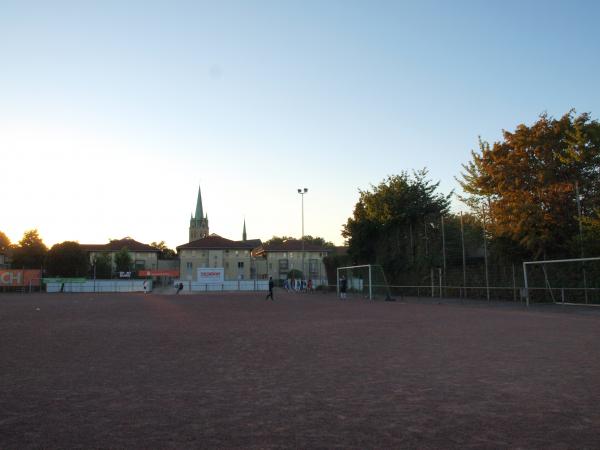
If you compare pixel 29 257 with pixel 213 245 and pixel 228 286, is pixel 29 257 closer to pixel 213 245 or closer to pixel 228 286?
pixel 213 245

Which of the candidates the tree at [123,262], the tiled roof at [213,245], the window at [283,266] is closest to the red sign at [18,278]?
the tree at [123,262]

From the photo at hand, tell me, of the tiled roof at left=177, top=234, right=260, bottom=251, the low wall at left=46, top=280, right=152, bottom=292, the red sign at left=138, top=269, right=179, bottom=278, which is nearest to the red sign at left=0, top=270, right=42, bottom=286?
the low wall at left=46, top=280, right=152, bottom=292

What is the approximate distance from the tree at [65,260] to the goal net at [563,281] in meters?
60.4

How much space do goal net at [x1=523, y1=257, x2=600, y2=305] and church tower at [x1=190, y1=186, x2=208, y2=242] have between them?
10984 centimetres

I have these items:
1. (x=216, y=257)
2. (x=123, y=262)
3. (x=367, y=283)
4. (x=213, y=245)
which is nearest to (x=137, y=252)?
(x=123, y=262)

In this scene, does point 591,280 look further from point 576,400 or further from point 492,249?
point 576,400

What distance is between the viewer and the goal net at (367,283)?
3309 centimetres

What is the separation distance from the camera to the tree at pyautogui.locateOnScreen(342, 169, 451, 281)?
33750mm

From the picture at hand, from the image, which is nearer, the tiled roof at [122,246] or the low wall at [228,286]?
the low wall at [228,286]

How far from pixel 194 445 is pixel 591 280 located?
71.9ft

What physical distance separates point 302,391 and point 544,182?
21.7m

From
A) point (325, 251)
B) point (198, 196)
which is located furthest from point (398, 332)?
point (198, 196)

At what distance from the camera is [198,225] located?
5108 inches

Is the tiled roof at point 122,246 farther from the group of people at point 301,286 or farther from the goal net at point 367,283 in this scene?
the goal net at point 367,283
